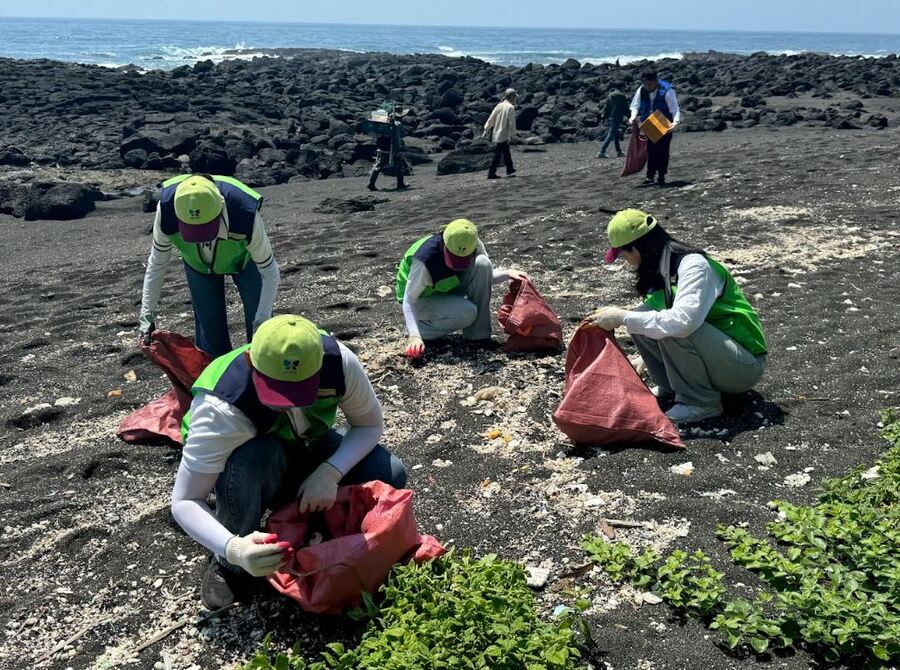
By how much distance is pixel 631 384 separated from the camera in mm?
3846

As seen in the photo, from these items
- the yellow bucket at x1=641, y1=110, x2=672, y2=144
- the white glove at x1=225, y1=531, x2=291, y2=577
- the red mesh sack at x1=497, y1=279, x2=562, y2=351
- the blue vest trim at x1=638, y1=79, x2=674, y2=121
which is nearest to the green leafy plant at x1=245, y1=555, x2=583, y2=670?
the white glove at x1=225, y1=531, x2=291, y2=577

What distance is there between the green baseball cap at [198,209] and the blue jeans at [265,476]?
1.41 m

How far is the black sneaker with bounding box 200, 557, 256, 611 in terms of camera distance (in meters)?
2.89

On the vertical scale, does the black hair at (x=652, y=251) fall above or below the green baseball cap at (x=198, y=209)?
below

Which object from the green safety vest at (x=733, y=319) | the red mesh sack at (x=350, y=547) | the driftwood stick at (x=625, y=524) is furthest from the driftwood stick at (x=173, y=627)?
the green safety vest at (x=733, y=319)

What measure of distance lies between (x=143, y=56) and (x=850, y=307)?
59.9 metres

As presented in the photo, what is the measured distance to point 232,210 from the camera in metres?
4.11

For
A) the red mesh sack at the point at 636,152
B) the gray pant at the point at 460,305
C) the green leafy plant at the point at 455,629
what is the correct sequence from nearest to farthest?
the green leafy plant at the point at 455,629 < the gray pant at the point at 460,305 < the red mesh sack at the point at 636,152

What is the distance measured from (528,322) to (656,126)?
6002 mm

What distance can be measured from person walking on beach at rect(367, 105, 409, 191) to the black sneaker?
403 inches

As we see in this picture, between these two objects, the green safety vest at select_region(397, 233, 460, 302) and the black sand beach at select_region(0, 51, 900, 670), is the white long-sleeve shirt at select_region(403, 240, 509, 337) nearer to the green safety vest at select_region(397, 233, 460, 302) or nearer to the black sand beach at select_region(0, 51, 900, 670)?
the green safety vest at select_region(397, 233, 460, 302)

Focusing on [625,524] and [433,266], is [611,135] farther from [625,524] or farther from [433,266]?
[625,524]

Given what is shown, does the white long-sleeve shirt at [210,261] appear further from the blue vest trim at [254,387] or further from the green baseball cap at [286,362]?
the green baseball cap at [286,362]

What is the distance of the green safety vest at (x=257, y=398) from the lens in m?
2.65
